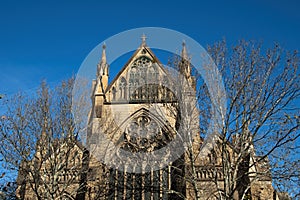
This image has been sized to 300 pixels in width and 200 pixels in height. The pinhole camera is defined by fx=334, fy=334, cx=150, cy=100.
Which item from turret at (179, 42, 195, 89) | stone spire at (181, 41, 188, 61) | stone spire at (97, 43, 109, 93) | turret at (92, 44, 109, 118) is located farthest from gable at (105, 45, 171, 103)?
turret at (179, 42, 195, 89)

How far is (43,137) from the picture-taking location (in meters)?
13.2

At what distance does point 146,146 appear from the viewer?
14.7 metres

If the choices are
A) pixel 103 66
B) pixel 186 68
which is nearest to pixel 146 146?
pixel 186 68

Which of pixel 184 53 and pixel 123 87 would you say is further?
pixel 123 87

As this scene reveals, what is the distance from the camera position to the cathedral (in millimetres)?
12258

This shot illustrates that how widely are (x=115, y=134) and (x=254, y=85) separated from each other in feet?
30.1

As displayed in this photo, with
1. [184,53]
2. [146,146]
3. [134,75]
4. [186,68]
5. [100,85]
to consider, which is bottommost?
[146,146]

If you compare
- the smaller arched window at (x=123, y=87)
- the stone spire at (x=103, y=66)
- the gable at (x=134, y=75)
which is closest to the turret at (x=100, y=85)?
the stone spire at (x=103, y=66)

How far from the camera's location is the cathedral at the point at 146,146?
12.3 metres

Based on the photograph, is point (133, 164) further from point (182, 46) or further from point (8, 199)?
point (182, 46)

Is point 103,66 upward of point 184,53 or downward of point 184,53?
upward

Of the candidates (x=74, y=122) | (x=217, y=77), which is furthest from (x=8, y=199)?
(x=217, y=77)

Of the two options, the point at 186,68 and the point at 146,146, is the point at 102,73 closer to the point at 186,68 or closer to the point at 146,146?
the point at 146,146

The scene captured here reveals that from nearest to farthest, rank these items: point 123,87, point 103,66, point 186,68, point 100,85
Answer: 1. point 186,68
2. point 100,85
3. point 123,87
4. point 103,66
